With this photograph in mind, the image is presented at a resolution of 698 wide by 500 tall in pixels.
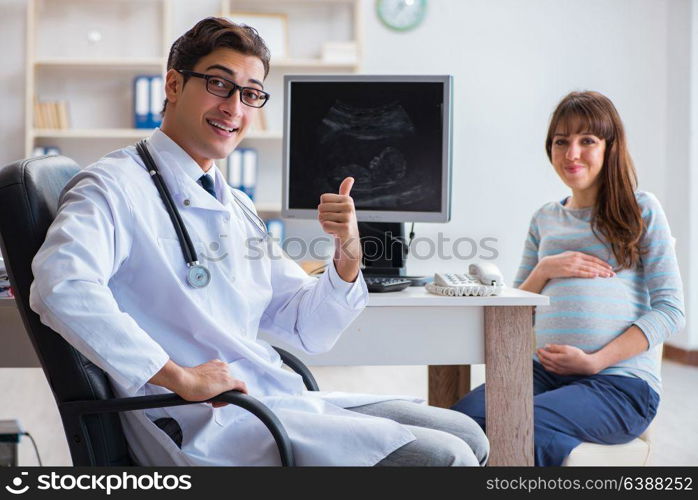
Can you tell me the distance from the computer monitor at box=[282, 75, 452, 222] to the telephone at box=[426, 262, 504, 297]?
9.4 inches

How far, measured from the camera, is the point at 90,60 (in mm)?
4758

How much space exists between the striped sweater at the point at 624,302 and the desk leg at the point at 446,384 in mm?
492

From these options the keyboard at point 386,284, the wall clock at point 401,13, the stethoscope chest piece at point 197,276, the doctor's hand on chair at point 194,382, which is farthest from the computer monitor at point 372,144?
the wall clock at point 401,13

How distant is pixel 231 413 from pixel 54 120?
397 centimetres

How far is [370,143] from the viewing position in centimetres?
223

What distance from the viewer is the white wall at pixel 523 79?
5215 millimetres

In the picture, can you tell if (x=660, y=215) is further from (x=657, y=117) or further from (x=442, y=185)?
(x=657, y=117)

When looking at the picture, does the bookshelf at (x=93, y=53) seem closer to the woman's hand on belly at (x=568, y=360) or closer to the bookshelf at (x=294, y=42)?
the bookshelf at (x=294, y=42)

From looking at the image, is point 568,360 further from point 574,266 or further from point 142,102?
point 142,102

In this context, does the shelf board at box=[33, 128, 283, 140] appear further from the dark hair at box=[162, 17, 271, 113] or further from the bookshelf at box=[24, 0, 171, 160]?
the dark hair at box=[162, 17, 271, 113]

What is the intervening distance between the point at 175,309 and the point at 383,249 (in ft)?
3.04

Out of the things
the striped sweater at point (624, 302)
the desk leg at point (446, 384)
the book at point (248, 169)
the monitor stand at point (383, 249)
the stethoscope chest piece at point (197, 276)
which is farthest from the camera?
the book at point (248, 169)

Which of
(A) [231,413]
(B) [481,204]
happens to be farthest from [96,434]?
(B) [481,204]

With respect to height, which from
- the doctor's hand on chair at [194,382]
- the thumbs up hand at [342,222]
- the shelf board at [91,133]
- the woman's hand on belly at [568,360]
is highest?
the shelf board at [91,133]
